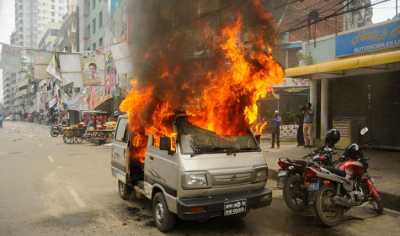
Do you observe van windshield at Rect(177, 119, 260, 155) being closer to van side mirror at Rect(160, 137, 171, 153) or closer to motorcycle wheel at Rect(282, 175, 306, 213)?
van side mirror at Rect(160, 137, 171, 153)

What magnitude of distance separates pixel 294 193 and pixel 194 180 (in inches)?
91.7

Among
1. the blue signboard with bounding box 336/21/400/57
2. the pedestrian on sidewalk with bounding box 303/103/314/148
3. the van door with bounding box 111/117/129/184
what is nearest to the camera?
the van door with bounding box 111/117/129/184

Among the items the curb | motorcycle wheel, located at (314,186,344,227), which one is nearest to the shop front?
the curb

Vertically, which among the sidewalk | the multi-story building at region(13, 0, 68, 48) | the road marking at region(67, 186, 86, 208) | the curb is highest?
the multi-story building at region(13, 0, 68, 48)

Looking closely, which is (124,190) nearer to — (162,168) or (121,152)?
(121,152)

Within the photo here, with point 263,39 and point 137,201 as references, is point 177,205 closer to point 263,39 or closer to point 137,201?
point 137,201

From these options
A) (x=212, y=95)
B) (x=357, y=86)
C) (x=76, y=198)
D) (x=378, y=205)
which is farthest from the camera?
(x=357, y=86)

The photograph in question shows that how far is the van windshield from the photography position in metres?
5.61

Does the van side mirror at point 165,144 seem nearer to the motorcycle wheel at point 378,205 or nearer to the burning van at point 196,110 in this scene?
the burning van at point 196,110

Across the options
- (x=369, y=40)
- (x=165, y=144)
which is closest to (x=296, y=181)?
(x=165, y=144)

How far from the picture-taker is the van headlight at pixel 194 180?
5203 millimetres

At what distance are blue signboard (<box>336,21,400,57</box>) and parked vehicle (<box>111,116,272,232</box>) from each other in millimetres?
8633

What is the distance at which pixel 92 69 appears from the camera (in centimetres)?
2839

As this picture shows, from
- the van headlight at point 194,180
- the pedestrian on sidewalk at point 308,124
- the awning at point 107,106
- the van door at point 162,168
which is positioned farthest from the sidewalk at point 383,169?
the awning at point 107,106
